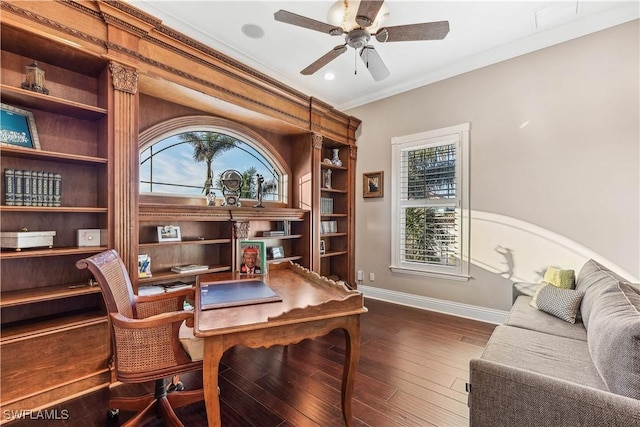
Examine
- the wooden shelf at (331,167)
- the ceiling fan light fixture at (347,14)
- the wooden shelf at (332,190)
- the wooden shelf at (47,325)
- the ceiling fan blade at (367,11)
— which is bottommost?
the wooden shelf at (47,325)

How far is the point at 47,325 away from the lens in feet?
6.26

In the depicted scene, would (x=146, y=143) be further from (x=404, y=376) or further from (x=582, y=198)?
(x=582, y=198)

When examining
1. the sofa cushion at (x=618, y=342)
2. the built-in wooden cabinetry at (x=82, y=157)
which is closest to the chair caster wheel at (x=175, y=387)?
the built-in wooden cabinetry at (x=82, y=157)

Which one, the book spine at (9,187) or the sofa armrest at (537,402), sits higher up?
the book spine at (9,187)

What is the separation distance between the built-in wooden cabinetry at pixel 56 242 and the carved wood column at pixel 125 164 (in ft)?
0.28

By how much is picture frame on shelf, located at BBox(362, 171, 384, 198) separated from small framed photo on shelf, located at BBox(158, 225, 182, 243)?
2.79 meters

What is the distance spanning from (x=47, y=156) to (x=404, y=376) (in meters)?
3.08

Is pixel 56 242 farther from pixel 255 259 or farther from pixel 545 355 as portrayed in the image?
pixel 545 355

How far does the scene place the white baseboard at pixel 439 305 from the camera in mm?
3348

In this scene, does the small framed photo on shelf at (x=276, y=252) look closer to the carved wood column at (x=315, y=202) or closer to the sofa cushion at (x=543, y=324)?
the carved wood column at (x=315, y=202)

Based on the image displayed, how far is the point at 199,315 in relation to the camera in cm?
135

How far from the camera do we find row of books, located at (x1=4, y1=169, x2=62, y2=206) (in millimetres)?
1871

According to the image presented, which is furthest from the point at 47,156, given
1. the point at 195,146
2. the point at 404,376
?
the point at 404,376

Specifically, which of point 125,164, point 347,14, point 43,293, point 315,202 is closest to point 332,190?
point 315,202
